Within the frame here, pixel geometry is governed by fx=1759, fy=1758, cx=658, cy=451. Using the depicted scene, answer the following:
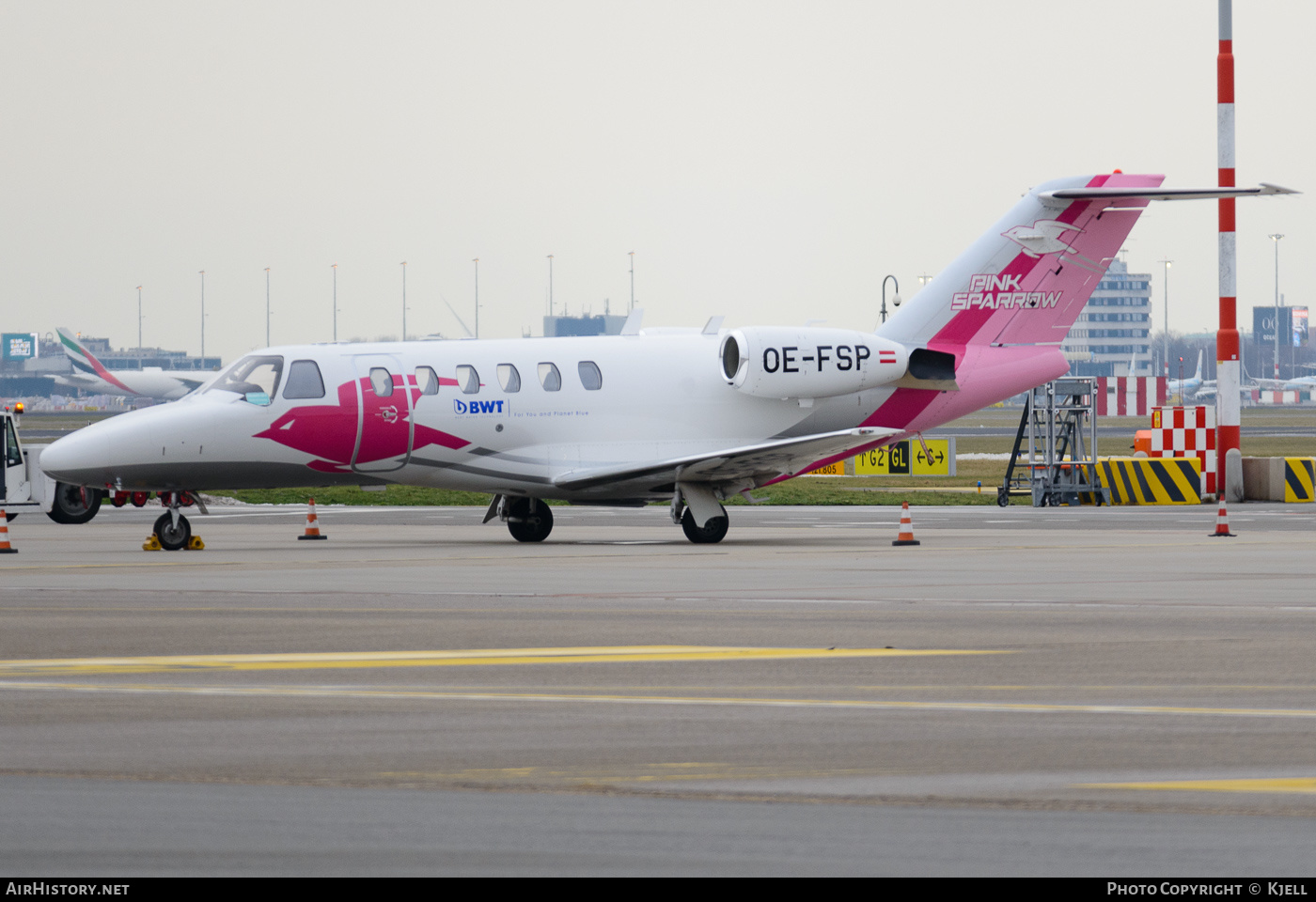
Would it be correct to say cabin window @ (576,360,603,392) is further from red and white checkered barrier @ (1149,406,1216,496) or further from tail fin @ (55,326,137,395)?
tail fin @ (55,326,137,395)

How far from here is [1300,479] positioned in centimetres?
3806

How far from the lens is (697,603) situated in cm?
1611

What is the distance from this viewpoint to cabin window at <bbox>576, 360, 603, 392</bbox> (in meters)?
26.5

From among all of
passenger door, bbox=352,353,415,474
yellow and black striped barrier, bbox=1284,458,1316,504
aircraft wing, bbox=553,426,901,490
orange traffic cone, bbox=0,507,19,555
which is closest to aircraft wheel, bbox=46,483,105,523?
orange traffic cone, bbox=0,507,19,555

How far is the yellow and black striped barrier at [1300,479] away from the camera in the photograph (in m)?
38.0

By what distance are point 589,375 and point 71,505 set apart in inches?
569

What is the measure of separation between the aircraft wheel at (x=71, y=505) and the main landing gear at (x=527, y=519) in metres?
12.4

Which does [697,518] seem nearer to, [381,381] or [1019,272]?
[381,381]

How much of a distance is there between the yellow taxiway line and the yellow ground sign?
3896 centimetres

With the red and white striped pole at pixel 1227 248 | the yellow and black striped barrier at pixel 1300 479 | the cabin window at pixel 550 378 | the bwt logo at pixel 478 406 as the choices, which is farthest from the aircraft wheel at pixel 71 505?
the yellow and black striped barrier at pixel 1300 479

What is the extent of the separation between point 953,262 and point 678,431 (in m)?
5.18

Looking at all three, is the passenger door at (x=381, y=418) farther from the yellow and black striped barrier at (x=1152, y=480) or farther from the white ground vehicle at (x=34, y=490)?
the yellow and black striped barrier at (x=1152, y=480)

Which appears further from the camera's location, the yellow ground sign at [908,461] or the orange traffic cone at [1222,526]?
the yellow ground sign at [908,461]
